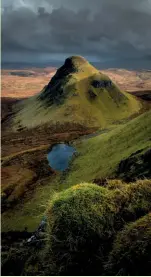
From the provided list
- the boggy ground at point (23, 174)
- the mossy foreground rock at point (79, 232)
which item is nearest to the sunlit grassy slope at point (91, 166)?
the boggy ground at point (23, 174)

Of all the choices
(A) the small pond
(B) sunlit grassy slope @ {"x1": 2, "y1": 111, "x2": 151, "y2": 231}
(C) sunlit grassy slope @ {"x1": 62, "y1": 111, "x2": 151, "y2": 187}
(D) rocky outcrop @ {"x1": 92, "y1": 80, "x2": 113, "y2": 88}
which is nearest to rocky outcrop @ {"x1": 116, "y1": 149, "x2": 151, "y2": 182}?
(C) sunlit grassy slope @ {"x1": 62, "y1": 111, "x2": 151, "y2": 187}

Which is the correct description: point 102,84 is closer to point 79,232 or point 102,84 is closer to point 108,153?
point 108,153

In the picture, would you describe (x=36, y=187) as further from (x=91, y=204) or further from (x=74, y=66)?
(x=74, y=66)

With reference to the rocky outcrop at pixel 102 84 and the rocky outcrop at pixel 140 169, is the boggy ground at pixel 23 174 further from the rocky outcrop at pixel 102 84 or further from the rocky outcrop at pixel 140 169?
the rocky outcrop at pixel 102 84

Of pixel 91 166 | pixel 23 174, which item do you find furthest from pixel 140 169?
pixel 23 174

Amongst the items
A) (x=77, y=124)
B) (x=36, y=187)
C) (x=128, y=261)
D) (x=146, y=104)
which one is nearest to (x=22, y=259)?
(x=128, y=261)

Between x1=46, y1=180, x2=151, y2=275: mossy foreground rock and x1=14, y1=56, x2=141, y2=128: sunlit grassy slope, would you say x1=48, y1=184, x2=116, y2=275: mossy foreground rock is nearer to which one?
x1=46, y1=180, x2=151, y2=275: mossy foreground rock
